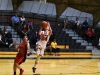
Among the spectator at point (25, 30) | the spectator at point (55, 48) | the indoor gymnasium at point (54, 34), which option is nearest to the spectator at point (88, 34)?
the indoor gymnasium at point (54, 34)

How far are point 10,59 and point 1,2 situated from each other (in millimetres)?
10072

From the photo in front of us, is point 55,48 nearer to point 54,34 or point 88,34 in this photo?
point 54,34

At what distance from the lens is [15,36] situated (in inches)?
781

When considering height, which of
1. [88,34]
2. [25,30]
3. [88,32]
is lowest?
[88,34]

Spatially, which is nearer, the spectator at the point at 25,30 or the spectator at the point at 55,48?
the spectator at the point at 55,48

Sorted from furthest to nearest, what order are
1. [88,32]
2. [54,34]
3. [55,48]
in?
[88,32], [54,34], [55,48]

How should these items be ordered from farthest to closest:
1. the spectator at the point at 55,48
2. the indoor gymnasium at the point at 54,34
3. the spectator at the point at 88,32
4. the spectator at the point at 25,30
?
1. the spectator at the point at 88,32
2. the spectator at the point at 25,30
3. the spectator at the point at 55,48
4. the indoor gymnasium at the point at 54,34

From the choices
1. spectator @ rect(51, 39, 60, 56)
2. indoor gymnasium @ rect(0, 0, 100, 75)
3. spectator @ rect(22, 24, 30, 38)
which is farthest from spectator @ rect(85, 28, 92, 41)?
spectator @ rect(22, 24, 30, 38)

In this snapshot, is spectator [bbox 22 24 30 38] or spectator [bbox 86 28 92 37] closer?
spectator [bbox 22 24 30 38]

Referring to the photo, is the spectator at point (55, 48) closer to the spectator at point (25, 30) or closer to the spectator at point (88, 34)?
the spectator at point (25, 30)

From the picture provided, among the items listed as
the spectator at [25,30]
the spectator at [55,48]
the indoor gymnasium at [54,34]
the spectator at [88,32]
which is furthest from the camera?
the spectator at [88,32]

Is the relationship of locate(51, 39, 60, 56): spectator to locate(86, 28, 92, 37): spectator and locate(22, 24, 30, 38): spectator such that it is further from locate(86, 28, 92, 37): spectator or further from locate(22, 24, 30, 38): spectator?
locate(86, 28, 92, 37): spectator

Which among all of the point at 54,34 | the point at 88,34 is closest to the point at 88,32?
the point at 88,34

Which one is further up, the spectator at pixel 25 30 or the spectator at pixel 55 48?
the spectator at pixel 25 30
